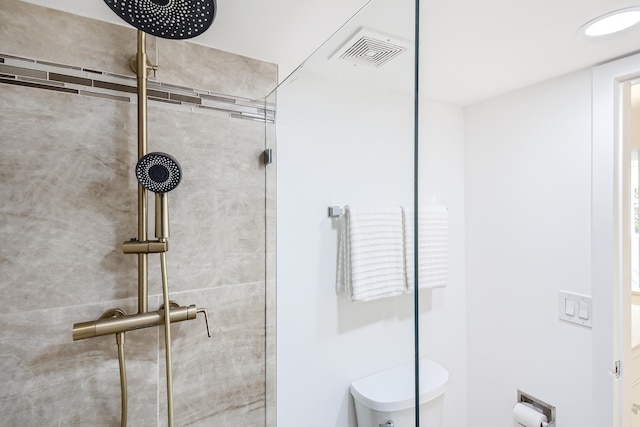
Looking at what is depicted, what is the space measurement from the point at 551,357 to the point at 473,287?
0.48m

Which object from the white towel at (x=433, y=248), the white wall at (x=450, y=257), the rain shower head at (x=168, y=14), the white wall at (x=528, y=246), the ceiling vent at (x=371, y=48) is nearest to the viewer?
the rain shower head at (x=168, y=14)

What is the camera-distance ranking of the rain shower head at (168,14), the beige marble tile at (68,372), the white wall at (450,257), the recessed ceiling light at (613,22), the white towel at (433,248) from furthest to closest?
the white wall at (450,257) → the white towel at (433,248) → the recessed ceiling light at (613,22) → the beige marble tile at (68,372) → the rain shower head at (168,14)

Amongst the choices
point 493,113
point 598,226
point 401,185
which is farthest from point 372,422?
point 493,113

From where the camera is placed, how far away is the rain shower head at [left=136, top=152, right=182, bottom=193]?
816 millimetres

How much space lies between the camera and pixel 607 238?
4.00 ft

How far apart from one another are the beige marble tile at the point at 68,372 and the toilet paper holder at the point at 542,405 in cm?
170

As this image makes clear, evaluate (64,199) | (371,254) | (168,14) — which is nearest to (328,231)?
(371,254)

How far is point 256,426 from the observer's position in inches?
43.4

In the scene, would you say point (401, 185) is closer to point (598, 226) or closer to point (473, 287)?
point (598, 226)

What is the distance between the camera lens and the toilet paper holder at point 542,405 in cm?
141

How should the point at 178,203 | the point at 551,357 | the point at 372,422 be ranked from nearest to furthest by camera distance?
the point at 372,422
the point at 178,203
the point at 551,357

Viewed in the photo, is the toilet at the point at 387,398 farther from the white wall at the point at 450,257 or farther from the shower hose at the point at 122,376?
the white wall at the point at 450,257

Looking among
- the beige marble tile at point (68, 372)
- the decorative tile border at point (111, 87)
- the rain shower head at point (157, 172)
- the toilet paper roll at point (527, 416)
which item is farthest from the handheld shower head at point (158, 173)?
the toilet paper roll at point (527, 416)

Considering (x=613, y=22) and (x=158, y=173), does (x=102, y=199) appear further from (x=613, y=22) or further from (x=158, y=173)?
(x=613, y=22)
